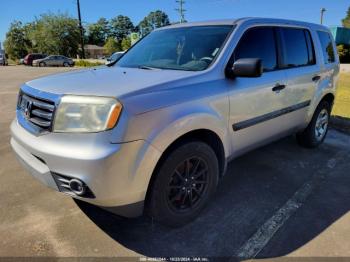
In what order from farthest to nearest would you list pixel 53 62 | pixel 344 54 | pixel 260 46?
pixel 344 54
pixel 53 62
pixel 260 46

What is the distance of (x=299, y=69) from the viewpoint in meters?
4.34

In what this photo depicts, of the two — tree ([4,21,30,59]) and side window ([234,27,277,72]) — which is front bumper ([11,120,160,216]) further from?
tree ([4,21,30,59])

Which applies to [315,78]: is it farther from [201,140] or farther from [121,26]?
[121,26]

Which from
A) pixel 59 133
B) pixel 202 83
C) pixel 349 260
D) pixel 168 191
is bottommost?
pixel 349 260

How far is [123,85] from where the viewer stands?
270 cm

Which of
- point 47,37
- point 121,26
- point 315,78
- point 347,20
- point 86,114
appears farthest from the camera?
point 121,26

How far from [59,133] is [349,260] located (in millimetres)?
2502

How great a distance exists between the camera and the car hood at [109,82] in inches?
102

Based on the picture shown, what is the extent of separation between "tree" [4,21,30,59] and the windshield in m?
65.8

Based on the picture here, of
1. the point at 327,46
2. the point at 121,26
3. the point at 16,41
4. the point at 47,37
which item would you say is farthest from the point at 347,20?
the point at 327,46

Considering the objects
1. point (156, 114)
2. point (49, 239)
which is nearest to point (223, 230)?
point (156, 114)

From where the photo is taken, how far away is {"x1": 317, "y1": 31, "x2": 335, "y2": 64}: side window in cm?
504

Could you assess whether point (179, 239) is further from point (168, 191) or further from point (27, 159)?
point (27, 159)

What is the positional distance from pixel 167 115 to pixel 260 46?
5.72 feet
